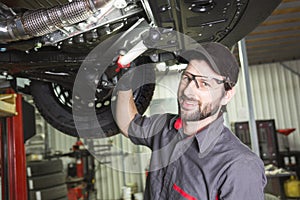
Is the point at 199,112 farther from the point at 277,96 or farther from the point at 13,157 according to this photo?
the point at 277,96

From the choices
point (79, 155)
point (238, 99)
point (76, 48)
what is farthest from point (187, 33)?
point (238, 99)

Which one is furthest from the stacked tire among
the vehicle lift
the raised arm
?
the raised arm

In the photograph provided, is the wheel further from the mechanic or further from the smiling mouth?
the smiling mouth

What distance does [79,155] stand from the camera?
5918mm

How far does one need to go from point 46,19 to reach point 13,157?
1.90m

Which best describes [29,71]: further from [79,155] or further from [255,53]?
[255,53]

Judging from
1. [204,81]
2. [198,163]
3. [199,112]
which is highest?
[204,81]

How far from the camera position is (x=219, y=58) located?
130cm

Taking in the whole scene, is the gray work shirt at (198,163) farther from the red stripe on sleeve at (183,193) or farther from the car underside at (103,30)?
the car underside at (103,30)

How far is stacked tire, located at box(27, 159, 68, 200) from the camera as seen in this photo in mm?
3529

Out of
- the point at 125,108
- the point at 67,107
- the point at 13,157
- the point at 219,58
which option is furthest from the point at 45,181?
the point at 219,58

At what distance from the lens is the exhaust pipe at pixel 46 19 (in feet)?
3.34

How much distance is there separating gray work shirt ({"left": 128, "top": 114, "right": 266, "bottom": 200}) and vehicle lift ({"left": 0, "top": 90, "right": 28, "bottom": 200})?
4.71ft

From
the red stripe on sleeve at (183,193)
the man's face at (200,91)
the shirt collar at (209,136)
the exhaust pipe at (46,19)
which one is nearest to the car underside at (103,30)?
the exhaust pipe at (46,19)
